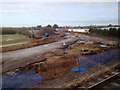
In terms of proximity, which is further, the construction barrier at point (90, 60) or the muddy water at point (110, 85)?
the construction barrier at point (90, 60)

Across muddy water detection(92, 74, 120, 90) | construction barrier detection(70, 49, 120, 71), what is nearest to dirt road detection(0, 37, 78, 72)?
construction barrier detection(70, 49, 120, 71)

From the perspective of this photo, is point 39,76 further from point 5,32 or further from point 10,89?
point 5,32

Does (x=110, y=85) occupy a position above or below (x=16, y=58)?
below

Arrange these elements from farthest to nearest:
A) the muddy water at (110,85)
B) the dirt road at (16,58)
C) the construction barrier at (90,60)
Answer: the dirt road at (16,58)
the construction barrier at (90,60)
the muddy water at (110,85)

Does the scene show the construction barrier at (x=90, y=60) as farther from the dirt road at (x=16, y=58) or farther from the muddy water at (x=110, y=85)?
the dirt road at (x=16, y=58)

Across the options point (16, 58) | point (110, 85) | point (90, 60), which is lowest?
point (110, 85)

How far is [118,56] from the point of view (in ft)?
32.7

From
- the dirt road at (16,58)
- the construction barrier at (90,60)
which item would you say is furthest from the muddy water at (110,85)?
the dirt road at (16,58)

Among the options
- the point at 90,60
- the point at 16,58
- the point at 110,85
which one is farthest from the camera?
the point at 16,58

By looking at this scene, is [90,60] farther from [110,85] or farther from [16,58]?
[16,58]

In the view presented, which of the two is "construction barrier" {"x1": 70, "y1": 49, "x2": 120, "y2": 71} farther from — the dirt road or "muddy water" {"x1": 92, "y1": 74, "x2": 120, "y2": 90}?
the dirt road

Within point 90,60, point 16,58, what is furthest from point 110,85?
point 16,58

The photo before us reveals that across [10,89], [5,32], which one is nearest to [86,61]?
[10,89]

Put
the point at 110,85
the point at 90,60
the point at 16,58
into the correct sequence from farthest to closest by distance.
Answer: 1. the point at 16,58
2. the point at 90,60
3. the point at 110,85
